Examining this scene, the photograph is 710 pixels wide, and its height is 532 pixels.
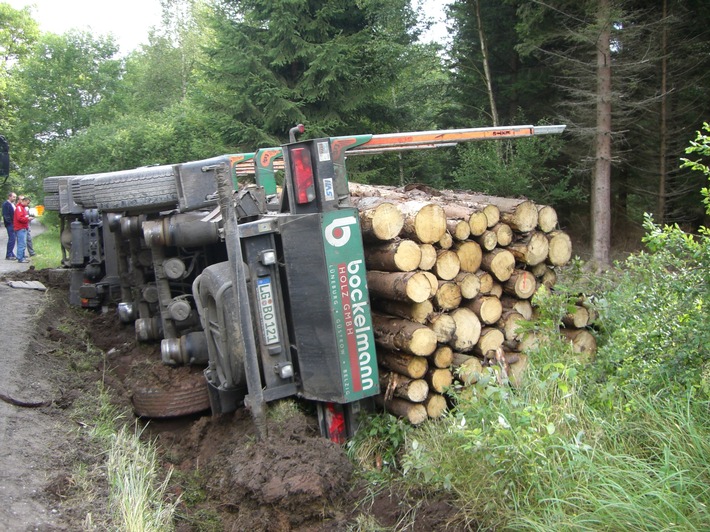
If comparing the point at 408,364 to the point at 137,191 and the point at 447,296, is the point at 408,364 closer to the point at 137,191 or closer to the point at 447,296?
the point at 447,296

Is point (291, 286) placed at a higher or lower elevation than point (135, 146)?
lower

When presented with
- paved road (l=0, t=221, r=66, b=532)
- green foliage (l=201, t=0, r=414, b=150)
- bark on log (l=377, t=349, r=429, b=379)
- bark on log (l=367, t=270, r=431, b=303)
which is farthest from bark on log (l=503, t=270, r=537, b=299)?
green foliage (l=201, t=0, r=414, b=150)

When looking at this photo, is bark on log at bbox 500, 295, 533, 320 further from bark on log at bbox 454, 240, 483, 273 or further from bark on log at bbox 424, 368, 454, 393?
bark on log at bbox 424, 368, 454, 393

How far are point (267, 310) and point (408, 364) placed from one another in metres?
1.16

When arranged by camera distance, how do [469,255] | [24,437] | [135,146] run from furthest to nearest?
[135,146], [469,255], [24,437]

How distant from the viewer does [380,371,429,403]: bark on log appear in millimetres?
5156

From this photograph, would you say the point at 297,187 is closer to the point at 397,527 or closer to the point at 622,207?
the point at 397,527

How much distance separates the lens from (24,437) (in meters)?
4.80

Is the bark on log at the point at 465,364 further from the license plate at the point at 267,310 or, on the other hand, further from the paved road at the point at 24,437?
the paved road at the point at 24,437

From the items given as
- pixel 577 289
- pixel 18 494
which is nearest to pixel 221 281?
pixel 18 494

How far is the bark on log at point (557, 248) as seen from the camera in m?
6.06

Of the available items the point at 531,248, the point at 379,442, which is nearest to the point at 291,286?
the point at 379,442

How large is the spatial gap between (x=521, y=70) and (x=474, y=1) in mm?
2173

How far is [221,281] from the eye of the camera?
5270mm
